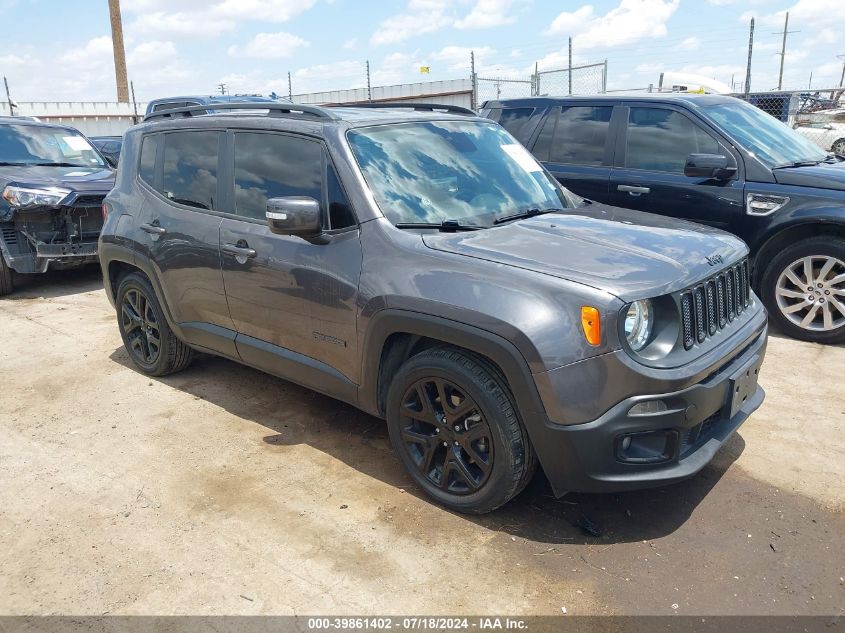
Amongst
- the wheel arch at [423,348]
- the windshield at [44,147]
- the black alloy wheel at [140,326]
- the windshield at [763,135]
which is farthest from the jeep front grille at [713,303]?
the windshield at [44,147]

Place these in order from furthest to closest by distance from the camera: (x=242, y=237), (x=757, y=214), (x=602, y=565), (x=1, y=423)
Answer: (x=757, y=214) → (x=1, y=423) → (x=242, y=237) → (x=602, y=565)

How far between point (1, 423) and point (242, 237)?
2.08 m

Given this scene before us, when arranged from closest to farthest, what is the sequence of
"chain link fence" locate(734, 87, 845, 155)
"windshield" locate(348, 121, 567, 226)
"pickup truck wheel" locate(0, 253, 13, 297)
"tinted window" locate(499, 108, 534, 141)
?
"windshield" locate(348, 121, 567, 226) → "tinted window" locate(499, 108, 534, 141) → "pickup truck wheel" locate(0, 253, 13, 297) → "chain link fence" locate(734, 87, 845, 155)

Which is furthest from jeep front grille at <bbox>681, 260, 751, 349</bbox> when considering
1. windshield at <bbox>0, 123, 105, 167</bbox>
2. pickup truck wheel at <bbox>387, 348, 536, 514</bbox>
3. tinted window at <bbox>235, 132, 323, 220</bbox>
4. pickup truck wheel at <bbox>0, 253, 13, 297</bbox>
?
windshield at <bbox>0, 123, 105, 167</bbox>

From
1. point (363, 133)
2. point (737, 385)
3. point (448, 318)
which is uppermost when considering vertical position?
point (363, 133)

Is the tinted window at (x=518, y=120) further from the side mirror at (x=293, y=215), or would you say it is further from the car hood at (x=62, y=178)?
the car hood at (x=62, y=178)

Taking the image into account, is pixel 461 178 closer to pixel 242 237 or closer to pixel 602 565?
pixel 242 237

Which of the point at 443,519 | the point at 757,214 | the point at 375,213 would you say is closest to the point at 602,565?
the point at 443,519

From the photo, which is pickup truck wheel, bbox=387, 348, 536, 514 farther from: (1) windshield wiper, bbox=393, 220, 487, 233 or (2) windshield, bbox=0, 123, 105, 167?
(2) windshield, bbox=0, 123, 105, 167

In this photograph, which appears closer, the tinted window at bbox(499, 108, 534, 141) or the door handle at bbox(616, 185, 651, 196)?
the door handle at bbox(616, 185, 651, 196)

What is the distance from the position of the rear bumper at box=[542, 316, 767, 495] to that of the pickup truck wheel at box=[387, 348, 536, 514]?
0.19 meters

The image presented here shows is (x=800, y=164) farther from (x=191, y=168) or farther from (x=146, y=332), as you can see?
(x=146, y=332)

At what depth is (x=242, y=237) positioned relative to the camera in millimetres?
3975

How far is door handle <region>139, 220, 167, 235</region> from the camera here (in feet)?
14.8
